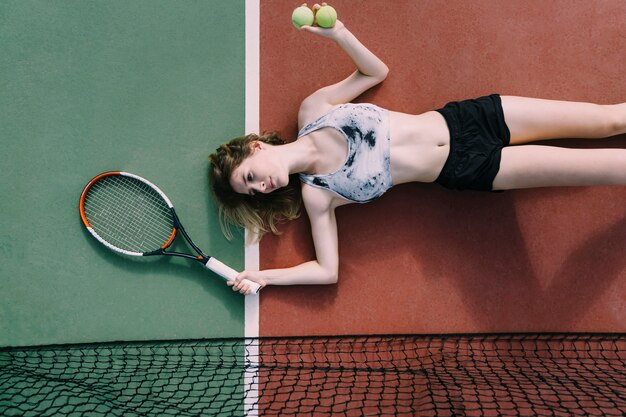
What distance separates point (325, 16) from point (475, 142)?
1.00 m

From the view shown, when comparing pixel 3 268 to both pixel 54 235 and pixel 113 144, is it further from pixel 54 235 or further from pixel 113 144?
pixel 113 144

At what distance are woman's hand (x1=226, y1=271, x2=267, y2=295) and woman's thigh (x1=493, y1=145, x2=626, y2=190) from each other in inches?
54.0

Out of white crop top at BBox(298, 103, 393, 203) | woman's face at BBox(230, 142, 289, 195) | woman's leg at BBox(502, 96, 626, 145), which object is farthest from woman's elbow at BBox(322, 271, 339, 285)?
woman's leg at BBox(502, 96, 626, 145)

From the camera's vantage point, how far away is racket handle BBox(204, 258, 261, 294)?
9.16 ft

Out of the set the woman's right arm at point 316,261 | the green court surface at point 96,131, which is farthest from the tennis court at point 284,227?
the woman's right arm at point 316,261

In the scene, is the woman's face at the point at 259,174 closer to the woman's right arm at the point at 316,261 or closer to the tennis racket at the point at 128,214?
the woman's right arm at the point at 316,261

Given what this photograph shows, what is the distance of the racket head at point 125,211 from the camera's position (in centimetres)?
290

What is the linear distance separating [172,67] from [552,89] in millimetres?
2188

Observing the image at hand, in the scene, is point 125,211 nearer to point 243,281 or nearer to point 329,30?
point 243,281

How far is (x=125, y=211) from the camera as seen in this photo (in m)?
2.90

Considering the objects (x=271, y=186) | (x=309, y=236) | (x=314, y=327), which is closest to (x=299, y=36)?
(x=271, y=186)

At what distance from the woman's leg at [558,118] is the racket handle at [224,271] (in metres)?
1.63

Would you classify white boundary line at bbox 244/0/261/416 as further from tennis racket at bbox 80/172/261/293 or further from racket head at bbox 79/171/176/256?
racket head at bbox 79/171/176/256

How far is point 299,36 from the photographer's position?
2.91 m
